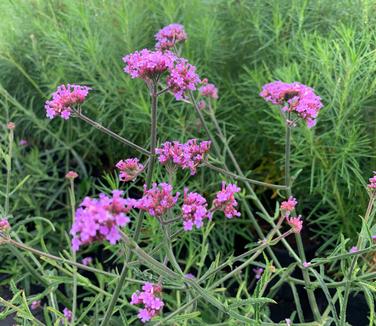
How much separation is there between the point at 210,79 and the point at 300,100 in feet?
2.49

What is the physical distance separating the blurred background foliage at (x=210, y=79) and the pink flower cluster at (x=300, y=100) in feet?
1.19

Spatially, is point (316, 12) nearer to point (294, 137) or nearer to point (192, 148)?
point (294, 137)

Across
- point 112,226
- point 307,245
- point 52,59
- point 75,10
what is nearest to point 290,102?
point 112,226

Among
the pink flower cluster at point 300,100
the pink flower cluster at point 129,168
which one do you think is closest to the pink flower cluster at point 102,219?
the pink flower cluster at point 129,168

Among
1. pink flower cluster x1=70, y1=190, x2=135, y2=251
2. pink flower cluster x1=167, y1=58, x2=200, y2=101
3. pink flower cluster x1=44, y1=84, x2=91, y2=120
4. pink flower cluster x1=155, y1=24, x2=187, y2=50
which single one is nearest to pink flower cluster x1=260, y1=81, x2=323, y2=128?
pink flower cluster x1=167, y1=58, x2=200, y2=101

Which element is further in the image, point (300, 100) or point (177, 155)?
point (300, 100)

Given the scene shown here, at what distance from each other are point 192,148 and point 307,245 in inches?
35.1

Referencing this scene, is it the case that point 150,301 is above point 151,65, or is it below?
below

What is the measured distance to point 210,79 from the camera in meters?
1.77

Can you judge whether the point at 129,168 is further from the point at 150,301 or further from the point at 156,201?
the point at 150,301

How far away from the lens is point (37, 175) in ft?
5.79

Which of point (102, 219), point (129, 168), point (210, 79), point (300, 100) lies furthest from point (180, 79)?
point (210, 79)

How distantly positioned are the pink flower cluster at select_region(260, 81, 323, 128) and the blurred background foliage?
36cm

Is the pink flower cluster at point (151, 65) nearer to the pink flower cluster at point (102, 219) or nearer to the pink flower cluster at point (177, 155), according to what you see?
the pink flower cluster at point (177, 155)
